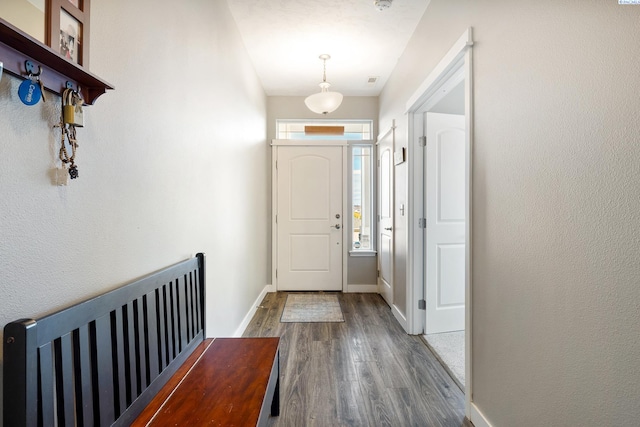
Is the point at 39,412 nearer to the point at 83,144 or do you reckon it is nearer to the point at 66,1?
the point at 83,144

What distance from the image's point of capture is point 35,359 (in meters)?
0.73

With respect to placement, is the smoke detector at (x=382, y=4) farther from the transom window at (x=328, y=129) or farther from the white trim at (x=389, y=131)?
the transom window at (x=328, y=129)

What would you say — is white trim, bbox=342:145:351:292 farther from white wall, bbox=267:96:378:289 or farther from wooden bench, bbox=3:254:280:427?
wooden bench, bbox=3:254:280:427

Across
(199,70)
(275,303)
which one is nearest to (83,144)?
(199,70)

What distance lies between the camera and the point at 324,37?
2873 millimetres

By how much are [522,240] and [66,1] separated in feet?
5.52

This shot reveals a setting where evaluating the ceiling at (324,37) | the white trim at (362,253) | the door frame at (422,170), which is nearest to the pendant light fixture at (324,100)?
the ceiling at (324,37)

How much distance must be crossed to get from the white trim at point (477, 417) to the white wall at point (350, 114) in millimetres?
2643

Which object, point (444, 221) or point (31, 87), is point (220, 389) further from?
point (444, 221)

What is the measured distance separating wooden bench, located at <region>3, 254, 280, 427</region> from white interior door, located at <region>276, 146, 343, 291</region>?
2.62 metres

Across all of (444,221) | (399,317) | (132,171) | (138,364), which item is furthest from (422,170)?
(138,364)

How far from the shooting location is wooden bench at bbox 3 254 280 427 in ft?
2.39

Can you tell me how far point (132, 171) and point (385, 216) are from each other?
3.09 meters

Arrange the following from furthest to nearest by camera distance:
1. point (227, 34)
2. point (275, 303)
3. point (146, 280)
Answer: point (275, 303) → point (227, 34) → point (146, 280)
